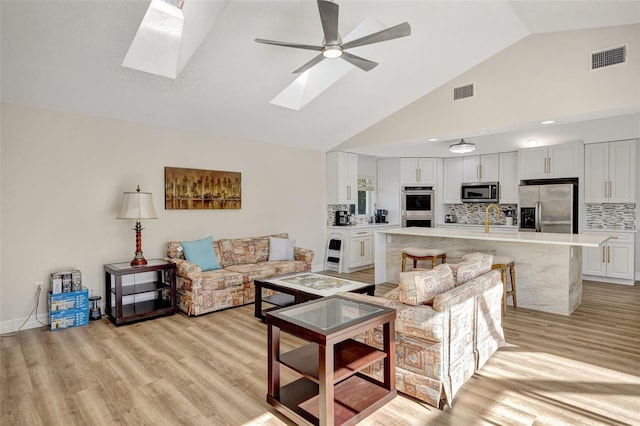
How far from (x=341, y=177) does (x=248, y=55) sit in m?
3.48

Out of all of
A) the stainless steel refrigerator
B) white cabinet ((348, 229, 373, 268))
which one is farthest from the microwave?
white cabinet ((348, 229, 373, 268))

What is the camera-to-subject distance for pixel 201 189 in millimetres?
5293

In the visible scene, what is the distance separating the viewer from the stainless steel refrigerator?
6.10 meters

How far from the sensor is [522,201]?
21.7 feet

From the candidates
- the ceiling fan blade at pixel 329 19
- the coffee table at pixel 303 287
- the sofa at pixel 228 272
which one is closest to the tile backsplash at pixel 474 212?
the sofa at pixel 228 272

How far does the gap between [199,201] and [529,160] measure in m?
5.91

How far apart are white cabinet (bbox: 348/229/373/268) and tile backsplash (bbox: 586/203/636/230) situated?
154 inches

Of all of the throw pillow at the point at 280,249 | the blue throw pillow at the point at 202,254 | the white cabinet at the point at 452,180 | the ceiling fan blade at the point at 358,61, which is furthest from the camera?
the white cabinet at the point at 452,180

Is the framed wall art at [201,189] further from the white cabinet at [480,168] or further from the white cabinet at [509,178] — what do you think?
the white cabinet at [509,178]

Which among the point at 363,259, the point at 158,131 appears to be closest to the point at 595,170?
the point at 363,259

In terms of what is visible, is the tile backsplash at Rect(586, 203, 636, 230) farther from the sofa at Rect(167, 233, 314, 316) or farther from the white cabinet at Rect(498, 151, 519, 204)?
the sofa at Rect(167, 233, 314, 316)

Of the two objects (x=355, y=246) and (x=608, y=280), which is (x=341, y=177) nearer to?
(x=355, y=246)

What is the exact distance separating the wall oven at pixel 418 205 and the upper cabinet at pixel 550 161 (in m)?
1.91

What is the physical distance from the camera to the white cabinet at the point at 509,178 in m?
6.97
